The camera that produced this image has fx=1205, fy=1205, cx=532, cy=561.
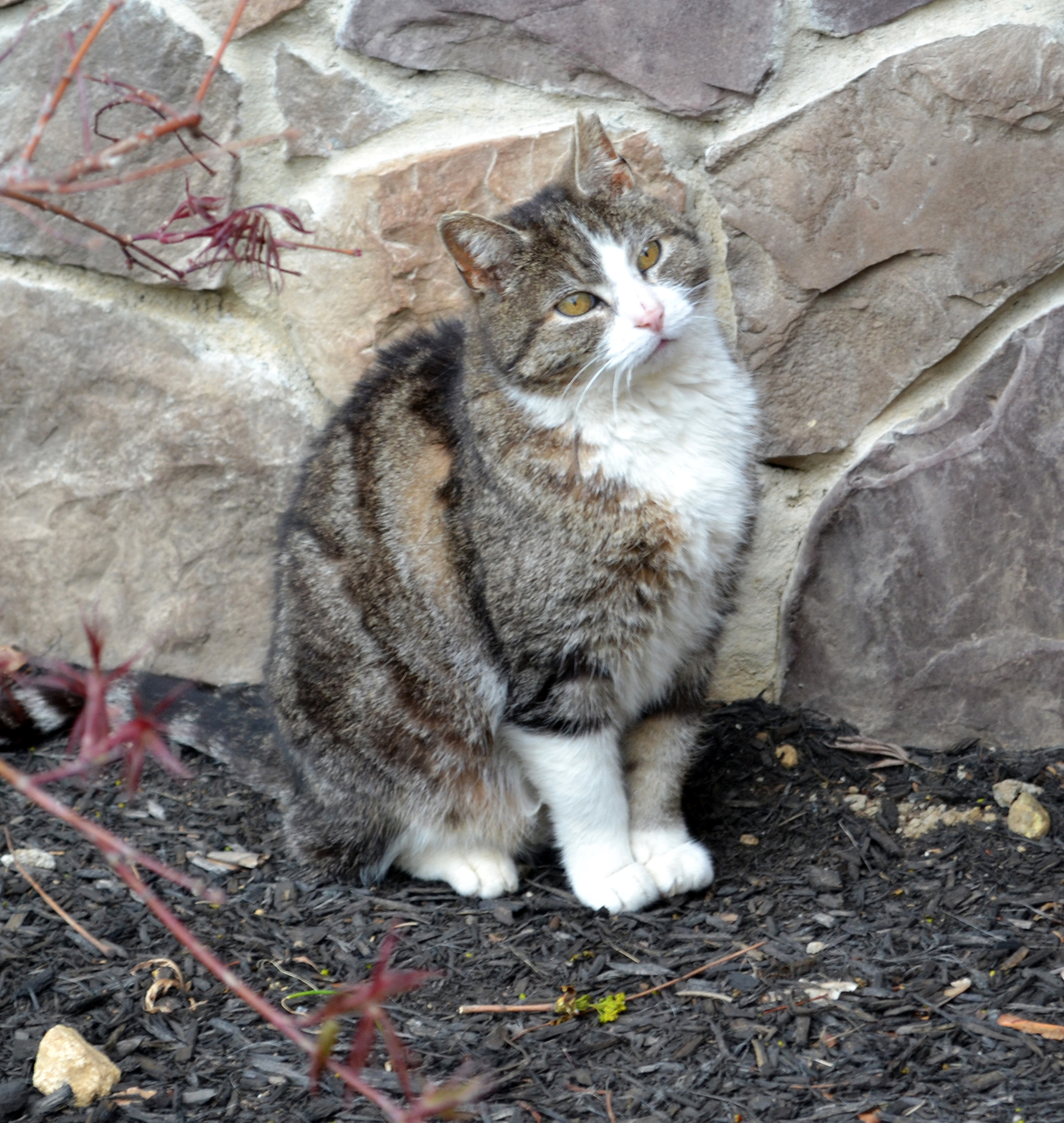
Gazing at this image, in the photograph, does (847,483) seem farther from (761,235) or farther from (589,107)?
(589,107)

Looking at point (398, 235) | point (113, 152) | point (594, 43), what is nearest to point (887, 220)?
point (594, 43)

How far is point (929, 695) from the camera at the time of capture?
2746mm

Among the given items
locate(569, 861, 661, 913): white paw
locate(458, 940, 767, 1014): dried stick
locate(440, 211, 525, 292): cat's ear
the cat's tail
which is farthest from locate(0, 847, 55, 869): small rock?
locate(440, 211, 525, 292): cat's ear

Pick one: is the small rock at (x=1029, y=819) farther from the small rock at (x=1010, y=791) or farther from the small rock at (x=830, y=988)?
the small rock at (x=830, y=988)

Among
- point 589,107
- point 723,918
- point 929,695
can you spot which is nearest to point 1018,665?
point 929,695

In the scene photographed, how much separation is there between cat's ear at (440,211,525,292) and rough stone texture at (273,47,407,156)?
59 cm

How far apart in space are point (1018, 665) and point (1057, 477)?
1.38 ft

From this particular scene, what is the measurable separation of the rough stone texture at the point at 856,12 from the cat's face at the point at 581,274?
547mm

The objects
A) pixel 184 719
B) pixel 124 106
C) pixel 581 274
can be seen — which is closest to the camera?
pixel 581 274

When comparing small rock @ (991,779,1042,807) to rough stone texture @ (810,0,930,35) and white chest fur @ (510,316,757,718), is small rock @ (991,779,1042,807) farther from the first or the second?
rough stone texture @ (810,0,930,35)

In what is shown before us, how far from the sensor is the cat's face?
219cm

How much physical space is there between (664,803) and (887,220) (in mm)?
1321

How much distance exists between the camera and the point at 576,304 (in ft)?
7.36

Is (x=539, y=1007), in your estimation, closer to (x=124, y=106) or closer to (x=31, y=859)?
(x=31, y=859)
